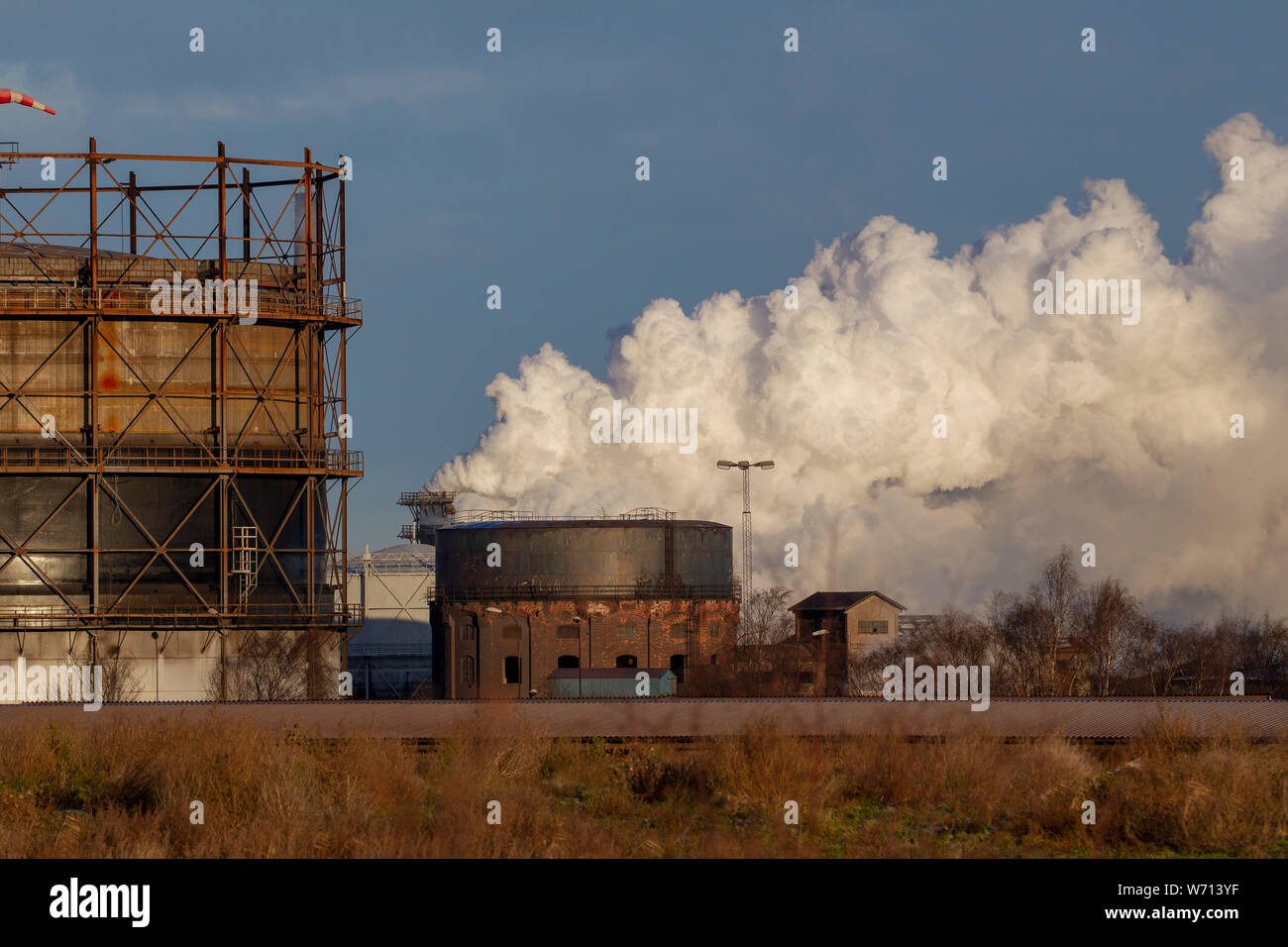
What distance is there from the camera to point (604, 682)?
6469cm

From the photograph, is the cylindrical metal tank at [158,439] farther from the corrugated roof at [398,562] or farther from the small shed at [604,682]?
the corrugated roof at [398,562]

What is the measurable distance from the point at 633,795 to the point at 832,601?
66.3 m

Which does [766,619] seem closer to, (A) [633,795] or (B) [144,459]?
(B) [144,459]

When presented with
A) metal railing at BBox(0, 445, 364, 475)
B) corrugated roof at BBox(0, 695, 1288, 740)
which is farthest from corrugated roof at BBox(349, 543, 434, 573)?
corrugated roof at BBox(0, 695, 1288, 740)

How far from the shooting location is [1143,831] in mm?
17688

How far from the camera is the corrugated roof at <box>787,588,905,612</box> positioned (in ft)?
278

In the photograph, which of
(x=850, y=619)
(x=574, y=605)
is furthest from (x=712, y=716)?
(x=850, y=619)

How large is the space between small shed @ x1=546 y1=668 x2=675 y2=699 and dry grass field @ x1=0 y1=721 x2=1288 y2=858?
4216cm

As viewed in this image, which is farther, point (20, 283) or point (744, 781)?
point (20, 283)

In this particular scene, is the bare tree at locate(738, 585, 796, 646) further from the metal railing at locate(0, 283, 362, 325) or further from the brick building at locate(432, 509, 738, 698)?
the metal railing at locate(0, 283, 362, 325)
